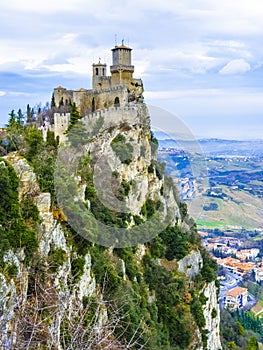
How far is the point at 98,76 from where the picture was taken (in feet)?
103

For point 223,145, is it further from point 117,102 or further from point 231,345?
point 117,102

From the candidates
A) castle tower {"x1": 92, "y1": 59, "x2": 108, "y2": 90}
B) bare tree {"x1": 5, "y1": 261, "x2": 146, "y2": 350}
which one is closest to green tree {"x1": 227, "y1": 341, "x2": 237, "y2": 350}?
castle tower {"x1": 92, "y1": 59, "x2": 108, "y2": 90}

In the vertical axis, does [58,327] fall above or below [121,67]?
below

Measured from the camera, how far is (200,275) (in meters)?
30.8

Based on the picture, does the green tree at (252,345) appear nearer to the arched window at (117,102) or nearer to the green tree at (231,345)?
the green tree at (231,345)

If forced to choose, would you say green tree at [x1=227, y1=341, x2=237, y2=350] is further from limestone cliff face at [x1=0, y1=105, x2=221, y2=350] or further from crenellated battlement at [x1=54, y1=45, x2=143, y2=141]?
crenellated battlement at [x1=54, y1=45, x2=143, y2=141]

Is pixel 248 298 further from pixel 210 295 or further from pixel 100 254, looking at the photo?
pixel 100 254

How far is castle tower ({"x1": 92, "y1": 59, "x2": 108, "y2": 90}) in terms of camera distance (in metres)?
31.3

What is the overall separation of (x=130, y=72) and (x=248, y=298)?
131ft

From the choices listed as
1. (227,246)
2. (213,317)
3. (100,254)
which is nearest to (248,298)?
(227,246)

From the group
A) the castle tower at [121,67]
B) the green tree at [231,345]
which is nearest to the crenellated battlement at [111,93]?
the castle tower at [121,67]

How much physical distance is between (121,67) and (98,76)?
64.6 inches

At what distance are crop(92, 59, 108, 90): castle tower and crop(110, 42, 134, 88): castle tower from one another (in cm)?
64

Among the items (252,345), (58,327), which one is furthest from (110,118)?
(58,327)
